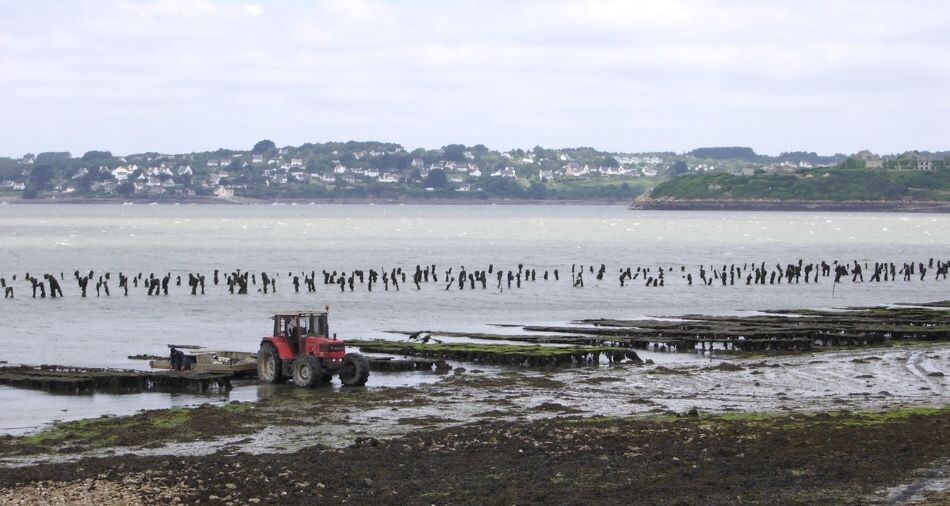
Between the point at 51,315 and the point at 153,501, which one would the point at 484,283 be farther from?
the point at 153,501

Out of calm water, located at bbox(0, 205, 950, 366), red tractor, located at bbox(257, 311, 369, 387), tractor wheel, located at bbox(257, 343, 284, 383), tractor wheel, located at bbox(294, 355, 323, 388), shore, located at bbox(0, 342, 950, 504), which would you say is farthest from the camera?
calm water, located at bbox(0, 205, 950, 366)

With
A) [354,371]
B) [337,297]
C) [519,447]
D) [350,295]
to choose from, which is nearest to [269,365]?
[354,371]

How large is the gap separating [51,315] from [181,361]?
33.2 meters

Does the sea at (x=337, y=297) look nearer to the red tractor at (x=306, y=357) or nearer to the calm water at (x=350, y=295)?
the calm water at (x=350, y=295)

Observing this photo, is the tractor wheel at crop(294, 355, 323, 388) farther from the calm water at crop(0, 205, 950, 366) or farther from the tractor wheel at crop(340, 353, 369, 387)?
the calm water at crop(0, 205, 950, 366)

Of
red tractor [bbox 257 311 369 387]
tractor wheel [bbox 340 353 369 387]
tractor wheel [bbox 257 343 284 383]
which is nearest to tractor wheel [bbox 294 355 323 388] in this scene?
red tractor [bbox 257 311 369 387]

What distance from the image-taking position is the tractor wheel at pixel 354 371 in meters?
38.6

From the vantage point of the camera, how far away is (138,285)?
321 ft

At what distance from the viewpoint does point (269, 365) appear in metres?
39.6

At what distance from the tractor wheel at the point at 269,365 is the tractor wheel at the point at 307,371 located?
0.84 metres

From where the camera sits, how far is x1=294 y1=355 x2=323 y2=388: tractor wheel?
38281 mm

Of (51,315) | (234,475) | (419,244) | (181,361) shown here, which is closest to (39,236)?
(419,244)

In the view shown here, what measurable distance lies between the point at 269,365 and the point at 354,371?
8.91ft

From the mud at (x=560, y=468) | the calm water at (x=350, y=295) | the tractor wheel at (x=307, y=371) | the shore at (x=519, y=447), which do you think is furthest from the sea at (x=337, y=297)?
→ the mud at (x=560, y=468)
